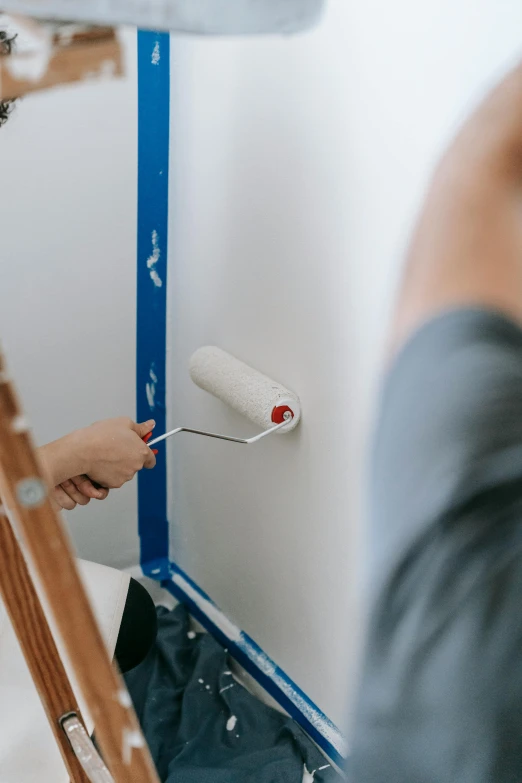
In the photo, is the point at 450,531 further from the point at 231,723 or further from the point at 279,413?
the point at 231,723

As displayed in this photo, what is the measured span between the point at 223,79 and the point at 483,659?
1.06 meters

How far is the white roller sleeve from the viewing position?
1.13 metres

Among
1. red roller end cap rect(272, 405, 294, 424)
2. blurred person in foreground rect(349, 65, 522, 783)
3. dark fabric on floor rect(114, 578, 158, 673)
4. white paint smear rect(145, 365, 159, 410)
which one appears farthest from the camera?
white paint smear rect(145, 365, 159, 410)

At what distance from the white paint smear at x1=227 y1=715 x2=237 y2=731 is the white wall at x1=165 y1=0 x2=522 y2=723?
129 mm

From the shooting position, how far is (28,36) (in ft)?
1.68

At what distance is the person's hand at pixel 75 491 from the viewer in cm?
104

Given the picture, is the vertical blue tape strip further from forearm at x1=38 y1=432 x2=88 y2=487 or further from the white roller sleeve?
forearm at x1=38 y1=432 x2=88 y2=487

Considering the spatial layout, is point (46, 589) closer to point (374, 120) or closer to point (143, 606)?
point (374, 120)

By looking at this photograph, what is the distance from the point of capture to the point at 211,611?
1.54 meters

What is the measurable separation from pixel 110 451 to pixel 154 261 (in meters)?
0.49

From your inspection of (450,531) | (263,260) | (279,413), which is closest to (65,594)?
(450,531)

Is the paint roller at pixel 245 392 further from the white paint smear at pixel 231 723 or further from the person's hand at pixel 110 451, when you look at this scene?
the white paint smear at pixel 231 723

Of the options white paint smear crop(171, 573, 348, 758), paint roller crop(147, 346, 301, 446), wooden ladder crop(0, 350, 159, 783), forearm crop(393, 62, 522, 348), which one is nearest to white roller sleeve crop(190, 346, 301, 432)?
paint roller crop(147, 346, 301, 446)

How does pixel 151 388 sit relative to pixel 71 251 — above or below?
below
